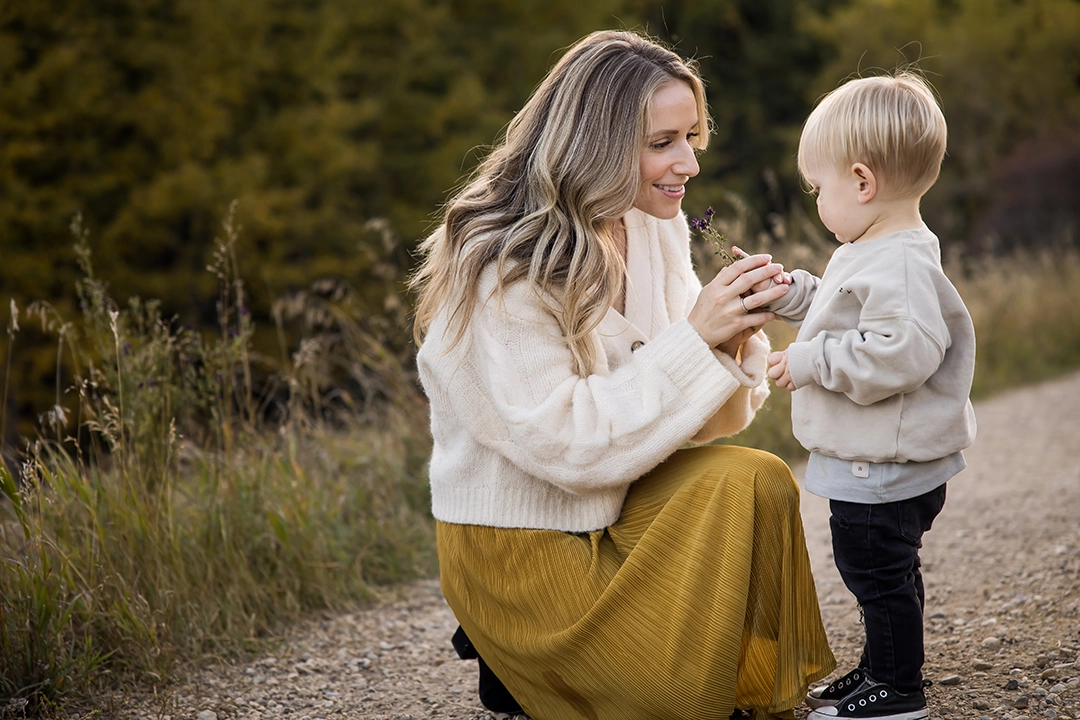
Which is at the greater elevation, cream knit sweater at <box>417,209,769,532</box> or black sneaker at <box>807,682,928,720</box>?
cream knit sweater at <box>417,209,769,532</box>

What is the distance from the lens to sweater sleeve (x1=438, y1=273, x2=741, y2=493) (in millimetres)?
2219

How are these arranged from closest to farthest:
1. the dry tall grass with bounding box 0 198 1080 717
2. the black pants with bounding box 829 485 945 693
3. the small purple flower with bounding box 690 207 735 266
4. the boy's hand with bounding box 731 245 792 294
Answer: the black pants with bounding box 829 485 945 693
the boy's hand with bounding box 731 245 792 294
the small purple flower with bounding box 690 207 735 266
the dry tall grass with bounding box 0 198 1080 717

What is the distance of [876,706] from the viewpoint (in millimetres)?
2201

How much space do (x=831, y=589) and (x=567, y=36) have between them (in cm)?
1552

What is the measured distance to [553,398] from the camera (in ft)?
7.36

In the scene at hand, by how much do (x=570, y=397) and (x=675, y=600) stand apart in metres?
0.48

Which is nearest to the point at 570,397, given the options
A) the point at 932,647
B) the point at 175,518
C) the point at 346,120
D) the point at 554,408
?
the point at 554,408

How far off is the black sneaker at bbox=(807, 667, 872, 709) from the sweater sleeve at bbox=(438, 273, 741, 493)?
0.67 meters

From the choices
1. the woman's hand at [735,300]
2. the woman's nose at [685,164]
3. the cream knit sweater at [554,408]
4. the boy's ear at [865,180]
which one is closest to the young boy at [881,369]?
the boy's ear at [865,180]

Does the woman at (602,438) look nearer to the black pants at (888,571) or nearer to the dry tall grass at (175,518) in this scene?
the black pants at (888,571)

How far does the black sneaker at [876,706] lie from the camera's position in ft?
7.21

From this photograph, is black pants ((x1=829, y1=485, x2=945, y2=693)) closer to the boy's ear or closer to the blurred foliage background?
the boy's ear

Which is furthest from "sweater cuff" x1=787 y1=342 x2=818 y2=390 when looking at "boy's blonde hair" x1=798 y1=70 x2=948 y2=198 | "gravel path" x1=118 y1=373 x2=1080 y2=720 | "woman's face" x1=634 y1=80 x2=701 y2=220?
"gravel path" x1=118 y1=373 x2=1080 y2=720

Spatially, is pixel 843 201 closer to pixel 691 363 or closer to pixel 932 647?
pixel 691 363
